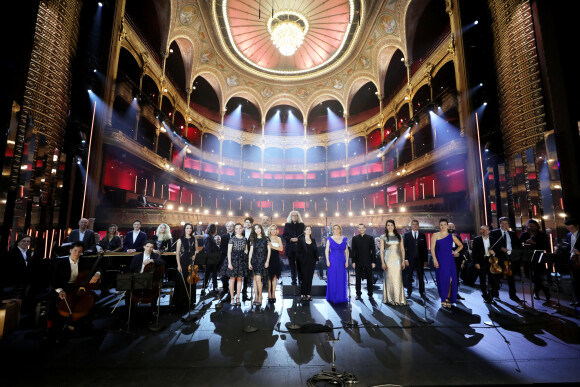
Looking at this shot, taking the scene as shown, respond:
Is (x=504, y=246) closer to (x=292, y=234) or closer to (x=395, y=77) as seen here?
(x=292, y=234)

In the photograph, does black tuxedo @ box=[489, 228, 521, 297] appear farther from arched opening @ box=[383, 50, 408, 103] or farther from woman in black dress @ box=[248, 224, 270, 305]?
arched opening @ box=[383, 50, 408, 103]

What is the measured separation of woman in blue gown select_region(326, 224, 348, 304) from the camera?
514 cm

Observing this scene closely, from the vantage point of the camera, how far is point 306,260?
523cm

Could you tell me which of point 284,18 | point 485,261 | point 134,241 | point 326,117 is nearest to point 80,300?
point 134,241

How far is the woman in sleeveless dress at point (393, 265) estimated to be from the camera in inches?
195

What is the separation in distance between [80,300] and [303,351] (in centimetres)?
350

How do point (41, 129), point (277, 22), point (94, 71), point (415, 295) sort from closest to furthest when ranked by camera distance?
point (415, 295)
point (41, 129)
point (94, 71)
point (277, 22)

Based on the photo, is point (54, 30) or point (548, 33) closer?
point (548, 33)

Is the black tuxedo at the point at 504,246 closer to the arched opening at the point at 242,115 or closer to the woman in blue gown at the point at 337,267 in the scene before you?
the woman in blue gown at the point at 337,267

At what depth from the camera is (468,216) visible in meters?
10.1

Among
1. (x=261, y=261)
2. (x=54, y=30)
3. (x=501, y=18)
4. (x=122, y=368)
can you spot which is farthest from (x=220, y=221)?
(x=501, y=18)

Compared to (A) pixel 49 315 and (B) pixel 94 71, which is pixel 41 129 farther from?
(A) pixel 49 315

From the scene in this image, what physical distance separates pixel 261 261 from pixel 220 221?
53.5ft

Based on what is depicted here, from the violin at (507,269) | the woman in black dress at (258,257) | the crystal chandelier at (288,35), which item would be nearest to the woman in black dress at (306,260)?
the woman in black dress at (258,257)
